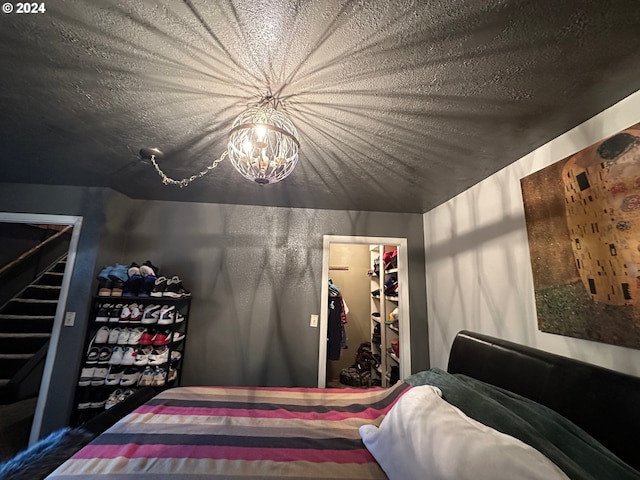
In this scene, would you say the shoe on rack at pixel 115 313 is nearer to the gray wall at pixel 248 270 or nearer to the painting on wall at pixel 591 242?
the gray wall at pixel 248 270

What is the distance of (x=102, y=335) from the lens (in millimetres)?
1920

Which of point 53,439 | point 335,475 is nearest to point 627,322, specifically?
point 335,475

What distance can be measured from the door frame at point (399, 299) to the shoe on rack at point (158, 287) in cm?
144

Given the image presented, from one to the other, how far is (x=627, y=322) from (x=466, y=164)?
3.56 ft

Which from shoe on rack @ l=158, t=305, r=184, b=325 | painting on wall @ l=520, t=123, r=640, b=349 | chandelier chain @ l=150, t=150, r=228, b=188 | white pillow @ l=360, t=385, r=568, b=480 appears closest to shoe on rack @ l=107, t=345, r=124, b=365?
shoe on rack @ l=158, t=305, r=184, b=325

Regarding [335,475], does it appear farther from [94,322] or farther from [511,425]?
[94,322]

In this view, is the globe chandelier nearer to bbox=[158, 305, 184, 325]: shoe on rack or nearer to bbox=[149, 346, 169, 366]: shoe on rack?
bbox=[158, 305, 184, 325]: shoe on rack

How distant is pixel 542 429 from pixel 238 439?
118 cm

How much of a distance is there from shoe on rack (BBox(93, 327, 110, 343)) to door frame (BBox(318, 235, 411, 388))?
1798 mm

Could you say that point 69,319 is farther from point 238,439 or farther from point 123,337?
point 238,439

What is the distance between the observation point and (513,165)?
5.00 feet

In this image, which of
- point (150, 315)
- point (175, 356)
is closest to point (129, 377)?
point (175, 356)

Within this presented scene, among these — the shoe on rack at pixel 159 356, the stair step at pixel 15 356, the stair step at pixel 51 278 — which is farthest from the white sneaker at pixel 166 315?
the stair step at pixel 51 278

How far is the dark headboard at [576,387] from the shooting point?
775mm
